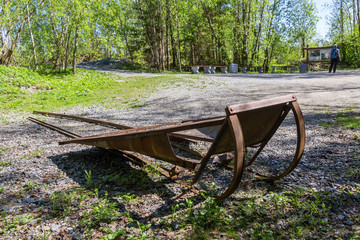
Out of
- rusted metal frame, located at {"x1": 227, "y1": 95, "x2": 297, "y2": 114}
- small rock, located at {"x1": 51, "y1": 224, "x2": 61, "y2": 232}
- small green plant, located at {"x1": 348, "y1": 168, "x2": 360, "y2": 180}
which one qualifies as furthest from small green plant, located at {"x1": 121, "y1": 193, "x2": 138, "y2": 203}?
small green plant, located at {"x1": 348, "y1": 168, "x2": 360, "y2": 180}

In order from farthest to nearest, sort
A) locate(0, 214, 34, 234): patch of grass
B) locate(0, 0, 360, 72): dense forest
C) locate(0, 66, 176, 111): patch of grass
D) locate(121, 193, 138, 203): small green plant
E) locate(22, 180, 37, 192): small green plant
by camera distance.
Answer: locate(0, 0, 360, 72): dense forest, locate(0, 66, 176, 111): patch of grass, locate(22, 180, 37, 192): small green plant, locate(121, 193, 138, 203): small green plant, locate(0, 214, 34, 234): patch of grass

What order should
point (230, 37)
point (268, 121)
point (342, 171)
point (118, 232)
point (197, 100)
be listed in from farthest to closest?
point (230, 37) → point (197, 100) → point (342, 171) → point (268, 121) → point (118, 232)

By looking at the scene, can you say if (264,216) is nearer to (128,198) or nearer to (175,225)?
(175,225)

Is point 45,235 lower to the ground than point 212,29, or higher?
lower

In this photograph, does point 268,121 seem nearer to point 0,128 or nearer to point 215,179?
point 215,179

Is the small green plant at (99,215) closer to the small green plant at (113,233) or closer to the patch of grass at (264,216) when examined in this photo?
the small green plant at (113,233)

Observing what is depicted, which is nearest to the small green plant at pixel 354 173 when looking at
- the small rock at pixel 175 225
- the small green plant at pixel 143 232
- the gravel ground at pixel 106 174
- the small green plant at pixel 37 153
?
the gravel ground at pixel 106 174

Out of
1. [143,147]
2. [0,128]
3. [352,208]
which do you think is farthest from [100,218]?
[0,128]

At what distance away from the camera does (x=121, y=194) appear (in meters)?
2.69

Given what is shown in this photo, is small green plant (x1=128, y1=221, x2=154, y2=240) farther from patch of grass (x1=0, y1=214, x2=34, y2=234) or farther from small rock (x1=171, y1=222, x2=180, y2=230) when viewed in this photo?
patch of grass (x1=0, y1=214, x2=34, y2=234)

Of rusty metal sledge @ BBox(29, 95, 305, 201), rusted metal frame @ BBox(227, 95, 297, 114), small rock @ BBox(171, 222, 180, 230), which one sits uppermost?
rusted metal frame @ BBox(227, 95, 297, 114)

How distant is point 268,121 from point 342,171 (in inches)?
51.7

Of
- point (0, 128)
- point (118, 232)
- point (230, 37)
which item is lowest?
point (118, 232)

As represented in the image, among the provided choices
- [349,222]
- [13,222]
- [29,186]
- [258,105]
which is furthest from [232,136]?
[29,186]
